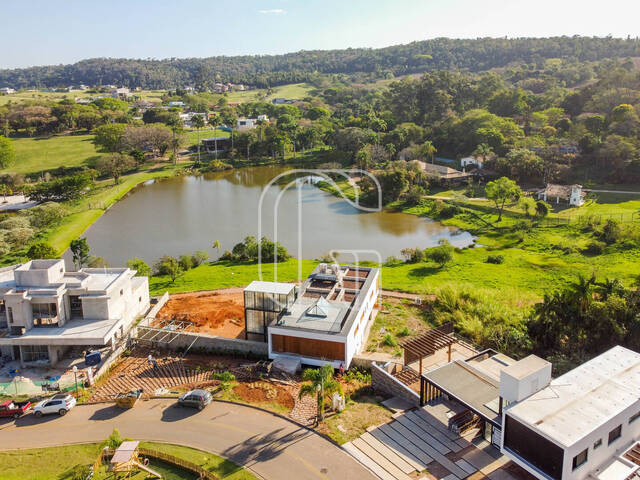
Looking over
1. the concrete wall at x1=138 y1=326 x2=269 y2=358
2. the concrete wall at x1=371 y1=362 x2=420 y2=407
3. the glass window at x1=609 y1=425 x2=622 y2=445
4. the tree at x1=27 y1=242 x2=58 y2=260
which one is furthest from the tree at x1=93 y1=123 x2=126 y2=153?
the glass window at x1=609 y1=425 x2=622 y2=445

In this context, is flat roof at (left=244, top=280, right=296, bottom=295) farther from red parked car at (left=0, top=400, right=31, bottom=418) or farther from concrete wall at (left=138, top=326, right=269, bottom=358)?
red parked car at (left=0, top=400, right=31, bottom=418)

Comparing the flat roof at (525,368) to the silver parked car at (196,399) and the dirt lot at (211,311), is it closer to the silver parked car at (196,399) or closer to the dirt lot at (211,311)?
the silver parked car at (196,399)

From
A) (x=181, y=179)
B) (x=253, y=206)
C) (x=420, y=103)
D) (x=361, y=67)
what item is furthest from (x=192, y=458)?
(x=361, y=67)

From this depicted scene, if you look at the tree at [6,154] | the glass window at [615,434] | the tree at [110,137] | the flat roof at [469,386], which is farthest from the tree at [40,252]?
the tree at [110,137]

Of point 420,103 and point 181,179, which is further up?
point 420,103

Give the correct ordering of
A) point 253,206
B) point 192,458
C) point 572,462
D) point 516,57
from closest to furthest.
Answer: point 572,462 < point 192,458 < point 253,206 < point 516,57

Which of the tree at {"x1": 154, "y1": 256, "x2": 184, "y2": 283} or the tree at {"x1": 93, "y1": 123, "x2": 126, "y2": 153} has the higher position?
the tree at {"x1": 93, "y1": 123, "x2": 126, "y2": 153}

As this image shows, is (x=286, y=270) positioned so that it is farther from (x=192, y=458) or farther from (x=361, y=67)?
(x=361, y=67)
